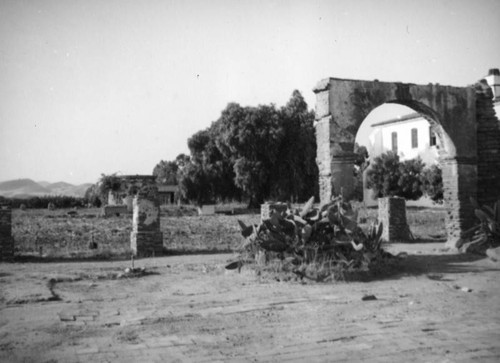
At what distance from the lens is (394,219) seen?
51.0 feet

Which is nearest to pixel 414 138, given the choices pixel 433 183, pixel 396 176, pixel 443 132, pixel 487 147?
pixel 396 176

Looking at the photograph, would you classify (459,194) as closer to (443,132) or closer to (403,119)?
(443,132)

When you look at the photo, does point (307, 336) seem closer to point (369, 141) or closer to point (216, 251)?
point (216, 251)

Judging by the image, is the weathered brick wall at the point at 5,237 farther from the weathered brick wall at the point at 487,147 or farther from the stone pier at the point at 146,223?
the weathered brick wall at the point at 487,147

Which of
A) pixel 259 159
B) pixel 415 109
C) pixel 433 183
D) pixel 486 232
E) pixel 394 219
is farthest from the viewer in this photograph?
pixel 433 183

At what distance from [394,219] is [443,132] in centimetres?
345

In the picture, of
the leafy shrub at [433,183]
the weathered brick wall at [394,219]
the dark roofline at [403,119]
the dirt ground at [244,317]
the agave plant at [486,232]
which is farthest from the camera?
the dark roofline at [403,119]

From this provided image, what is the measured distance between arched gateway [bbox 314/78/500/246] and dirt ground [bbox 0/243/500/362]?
338cm

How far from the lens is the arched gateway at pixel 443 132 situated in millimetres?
11734

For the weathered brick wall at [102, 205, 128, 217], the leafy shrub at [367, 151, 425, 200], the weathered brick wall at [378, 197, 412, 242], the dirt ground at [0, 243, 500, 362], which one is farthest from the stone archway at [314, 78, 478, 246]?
the leafy shrub at [367, 151, 425, 200]

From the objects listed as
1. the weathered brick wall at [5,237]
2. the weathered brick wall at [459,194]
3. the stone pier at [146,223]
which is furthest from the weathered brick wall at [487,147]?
the weathered brick wall at [5,237]

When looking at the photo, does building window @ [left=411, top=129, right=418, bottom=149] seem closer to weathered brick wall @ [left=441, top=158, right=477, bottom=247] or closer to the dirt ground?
weathered brick wall @ [left=441, top=158, right=477, bottom=247]

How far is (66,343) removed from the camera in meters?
4.84

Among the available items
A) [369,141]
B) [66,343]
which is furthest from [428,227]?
[369,141]
